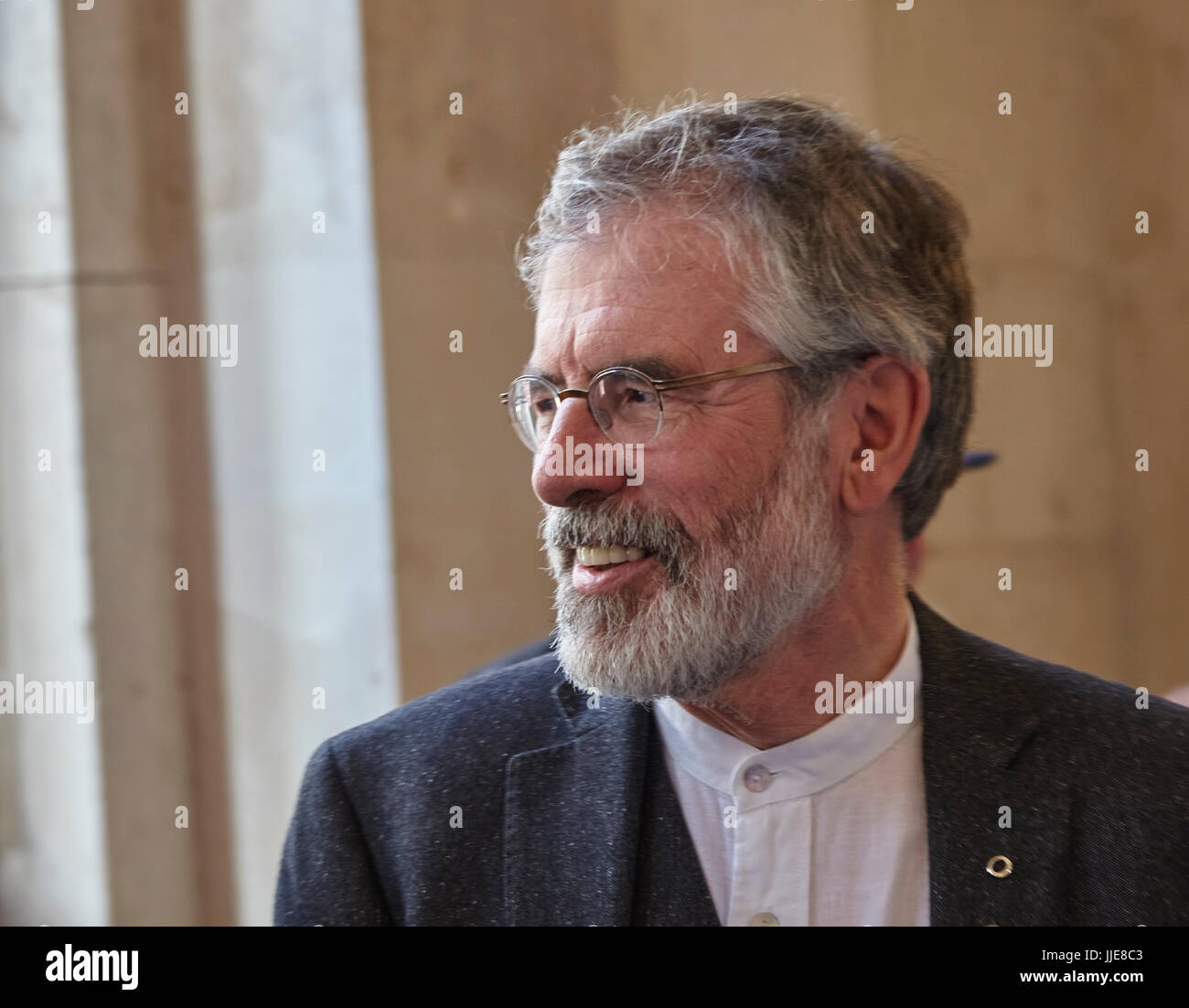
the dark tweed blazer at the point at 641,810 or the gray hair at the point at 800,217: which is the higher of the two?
the gray hair at the point at 800,217

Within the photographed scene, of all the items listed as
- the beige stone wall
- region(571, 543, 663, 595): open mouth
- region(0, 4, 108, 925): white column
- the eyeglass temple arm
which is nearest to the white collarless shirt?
region(571, 543, 663, 595): open mouth

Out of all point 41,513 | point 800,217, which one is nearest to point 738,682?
point 800,217

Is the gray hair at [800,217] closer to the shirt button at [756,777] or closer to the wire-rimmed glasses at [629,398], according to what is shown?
the wire-rimmed glasses at [629,398]

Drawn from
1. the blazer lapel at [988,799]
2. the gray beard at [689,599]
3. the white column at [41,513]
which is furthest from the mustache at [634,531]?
the white column at [41,513]

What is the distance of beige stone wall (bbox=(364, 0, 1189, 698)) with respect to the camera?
114 inches

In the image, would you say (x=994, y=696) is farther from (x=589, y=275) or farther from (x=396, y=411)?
(x=396, y=411)

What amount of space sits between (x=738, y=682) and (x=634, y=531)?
285 millimetres

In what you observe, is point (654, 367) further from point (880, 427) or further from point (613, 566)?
point (880, 427)

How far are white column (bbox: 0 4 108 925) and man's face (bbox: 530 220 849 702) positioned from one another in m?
1.63

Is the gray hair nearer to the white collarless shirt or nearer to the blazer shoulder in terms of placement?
the blazer shoulder

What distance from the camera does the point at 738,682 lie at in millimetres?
1749

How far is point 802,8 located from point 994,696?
2.10m

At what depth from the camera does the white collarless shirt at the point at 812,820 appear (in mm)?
1659
